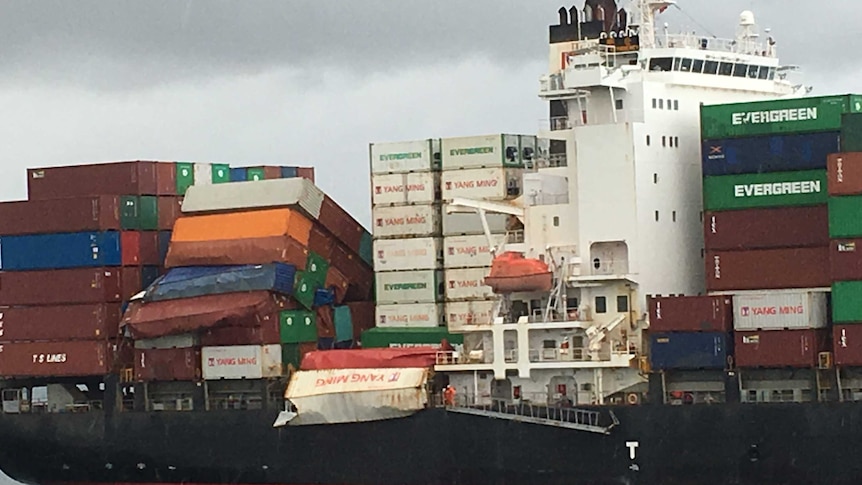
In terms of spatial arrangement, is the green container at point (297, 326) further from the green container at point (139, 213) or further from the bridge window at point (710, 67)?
the bridge window at point (710, 67)

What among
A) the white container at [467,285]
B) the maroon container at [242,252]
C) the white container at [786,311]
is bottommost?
the white container at [786,311]

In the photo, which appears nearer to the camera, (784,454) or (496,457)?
(784,454)

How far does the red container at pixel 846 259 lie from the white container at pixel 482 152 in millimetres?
11246

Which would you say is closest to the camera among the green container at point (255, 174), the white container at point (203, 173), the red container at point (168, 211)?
the red container at point (168, 211)

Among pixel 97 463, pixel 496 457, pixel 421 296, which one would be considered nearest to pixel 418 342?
pixel 421 296

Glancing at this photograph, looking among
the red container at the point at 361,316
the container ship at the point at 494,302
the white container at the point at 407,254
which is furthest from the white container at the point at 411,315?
the red container at the point at 361,316

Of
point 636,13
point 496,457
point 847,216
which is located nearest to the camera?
point 847,216

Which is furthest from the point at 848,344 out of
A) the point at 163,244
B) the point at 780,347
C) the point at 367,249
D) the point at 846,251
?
the point at 163,244

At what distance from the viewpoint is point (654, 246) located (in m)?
49.2

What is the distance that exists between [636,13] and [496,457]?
40.7 ft

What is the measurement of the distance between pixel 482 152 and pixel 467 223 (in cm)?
195

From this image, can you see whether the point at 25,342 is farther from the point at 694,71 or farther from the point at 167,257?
the point at 694,71

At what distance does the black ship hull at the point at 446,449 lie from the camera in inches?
1769

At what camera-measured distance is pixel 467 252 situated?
172 ft
